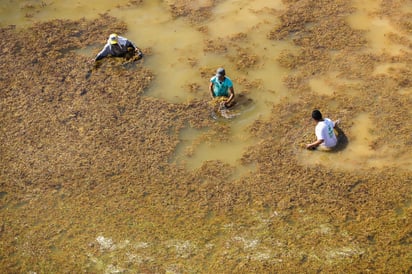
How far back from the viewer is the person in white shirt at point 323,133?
8.02 m

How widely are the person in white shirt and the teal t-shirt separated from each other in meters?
1.79

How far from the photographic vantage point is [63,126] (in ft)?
30.4

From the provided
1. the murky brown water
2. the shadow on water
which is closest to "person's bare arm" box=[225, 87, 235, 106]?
the shadow on water

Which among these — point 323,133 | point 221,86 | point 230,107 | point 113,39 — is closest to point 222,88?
point 221,86

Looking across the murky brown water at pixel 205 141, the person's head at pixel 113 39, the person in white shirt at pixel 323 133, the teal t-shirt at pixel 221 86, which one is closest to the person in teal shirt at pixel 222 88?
the teal t-shirt at pixel 221 86

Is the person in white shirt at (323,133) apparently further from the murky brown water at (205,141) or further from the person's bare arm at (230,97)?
the person's bare arm at (230,97)

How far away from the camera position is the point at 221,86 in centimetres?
916

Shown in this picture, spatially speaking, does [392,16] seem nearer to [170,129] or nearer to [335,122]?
[335,122]

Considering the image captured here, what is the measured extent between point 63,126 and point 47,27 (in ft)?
11.3

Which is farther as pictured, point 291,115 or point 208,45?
point 208,45

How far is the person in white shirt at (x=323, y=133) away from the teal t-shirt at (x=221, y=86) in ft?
5.87

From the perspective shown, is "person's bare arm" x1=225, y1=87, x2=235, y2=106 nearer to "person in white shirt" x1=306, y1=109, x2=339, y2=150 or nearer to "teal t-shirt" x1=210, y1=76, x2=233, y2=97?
"teal t-shirt" x1=210, y1=76, x2=233, y2=97

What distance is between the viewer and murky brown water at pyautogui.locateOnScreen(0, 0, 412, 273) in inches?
285

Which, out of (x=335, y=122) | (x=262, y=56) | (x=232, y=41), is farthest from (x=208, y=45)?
(x=335, y=122)
